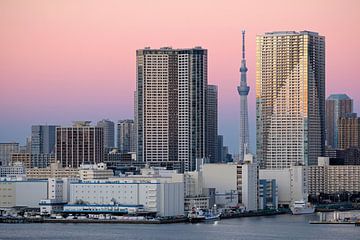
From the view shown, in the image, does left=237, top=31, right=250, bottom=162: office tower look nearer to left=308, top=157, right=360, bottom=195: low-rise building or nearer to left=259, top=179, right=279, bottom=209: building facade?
left=308, top=157, right=360, bottom=195: low-rise building

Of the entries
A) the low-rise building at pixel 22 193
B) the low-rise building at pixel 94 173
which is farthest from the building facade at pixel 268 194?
the low-rise building at pixel 22 193

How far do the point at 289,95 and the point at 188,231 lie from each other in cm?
4852

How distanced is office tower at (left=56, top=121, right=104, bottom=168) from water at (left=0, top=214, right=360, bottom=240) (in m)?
31.0

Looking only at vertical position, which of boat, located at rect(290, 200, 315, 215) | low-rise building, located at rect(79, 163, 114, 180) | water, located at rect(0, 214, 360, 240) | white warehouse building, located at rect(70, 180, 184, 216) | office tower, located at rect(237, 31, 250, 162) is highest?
office tower, located at rect(237, 31, 250, 162)

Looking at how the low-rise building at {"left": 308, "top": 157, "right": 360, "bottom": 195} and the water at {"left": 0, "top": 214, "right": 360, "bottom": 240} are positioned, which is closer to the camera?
the water at {"left": 0, "top": 214, "right": 360, "bottom": 240}

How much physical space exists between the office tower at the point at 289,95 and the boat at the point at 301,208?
72.1ft

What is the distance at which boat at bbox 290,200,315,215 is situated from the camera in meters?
76.6

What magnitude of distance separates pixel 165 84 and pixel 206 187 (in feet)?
87.6

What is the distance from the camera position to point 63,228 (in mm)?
59625

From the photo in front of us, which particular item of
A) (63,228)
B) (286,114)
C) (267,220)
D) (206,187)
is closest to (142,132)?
(286,114)

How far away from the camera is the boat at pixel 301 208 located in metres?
76.6

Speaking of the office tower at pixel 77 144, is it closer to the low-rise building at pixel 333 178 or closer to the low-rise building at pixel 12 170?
the low-rise building at pixel 12 170

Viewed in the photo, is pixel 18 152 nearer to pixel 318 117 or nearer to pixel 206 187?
pixel 318 117

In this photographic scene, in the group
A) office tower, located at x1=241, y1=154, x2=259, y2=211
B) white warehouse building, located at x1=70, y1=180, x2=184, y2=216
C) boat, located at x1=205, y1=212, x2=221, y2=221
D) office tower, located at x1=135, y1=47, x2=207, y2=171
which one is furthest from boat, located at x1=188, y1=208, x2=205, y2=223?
office tower, located at x1=135, y1=47, x2=207, y2=171
